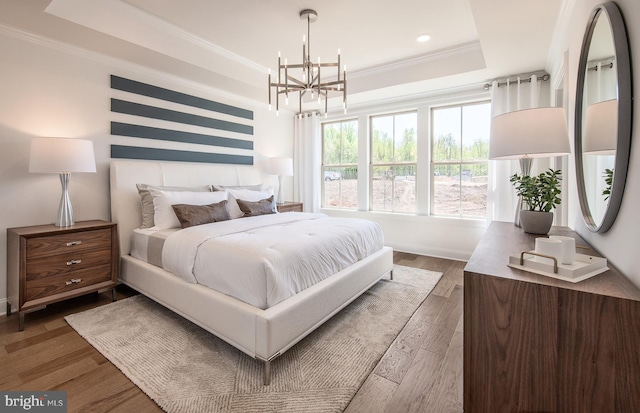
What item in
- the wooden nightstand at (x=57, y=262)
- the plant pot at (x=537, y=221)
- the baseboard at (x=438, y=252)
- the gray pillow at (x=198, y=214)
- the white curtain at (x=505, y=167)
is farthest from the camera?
the baseboard at (x=438, y=252)

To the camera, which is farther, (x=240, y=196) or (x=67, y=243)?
(x=240, y=196)

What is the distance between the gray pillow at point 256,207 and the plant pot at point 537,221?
107 inches

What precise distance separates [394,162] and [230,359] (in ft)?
12.5

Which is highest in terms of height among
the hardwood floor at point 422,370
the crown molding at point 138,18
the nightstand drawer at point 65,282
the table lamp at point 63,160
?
the crown molding at point 138,18

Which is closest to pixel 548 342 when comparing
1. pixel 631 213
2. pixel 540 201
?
pixel 631 213

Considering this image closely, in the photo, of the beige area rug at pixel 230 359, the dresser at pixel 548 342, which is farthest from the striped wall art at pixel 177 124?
the dresser at pixel 548 342

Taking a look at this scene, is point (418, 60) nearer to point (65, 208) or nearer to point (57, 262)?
point (65, 208)

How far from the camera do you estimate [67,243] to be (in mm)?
2504

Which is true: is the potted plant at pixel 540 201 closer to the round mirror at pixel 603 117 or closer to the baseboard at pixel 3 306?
the round mirror at pixel 603 117

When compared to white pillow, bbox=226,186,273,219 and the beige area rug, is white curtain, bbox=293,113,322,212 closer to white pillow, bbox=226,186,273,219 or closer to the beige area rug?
white pillow, bbox=226,186,273,219

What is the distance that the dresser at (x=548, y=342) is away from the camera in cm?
88

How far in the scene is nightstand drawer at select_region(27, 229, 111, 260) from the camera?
91.7 inches

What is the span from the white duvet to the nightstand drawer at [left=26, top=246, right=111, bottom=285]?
725 mm

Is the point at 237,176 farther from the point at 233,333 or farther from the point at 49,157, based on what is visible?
the point at 233,333
